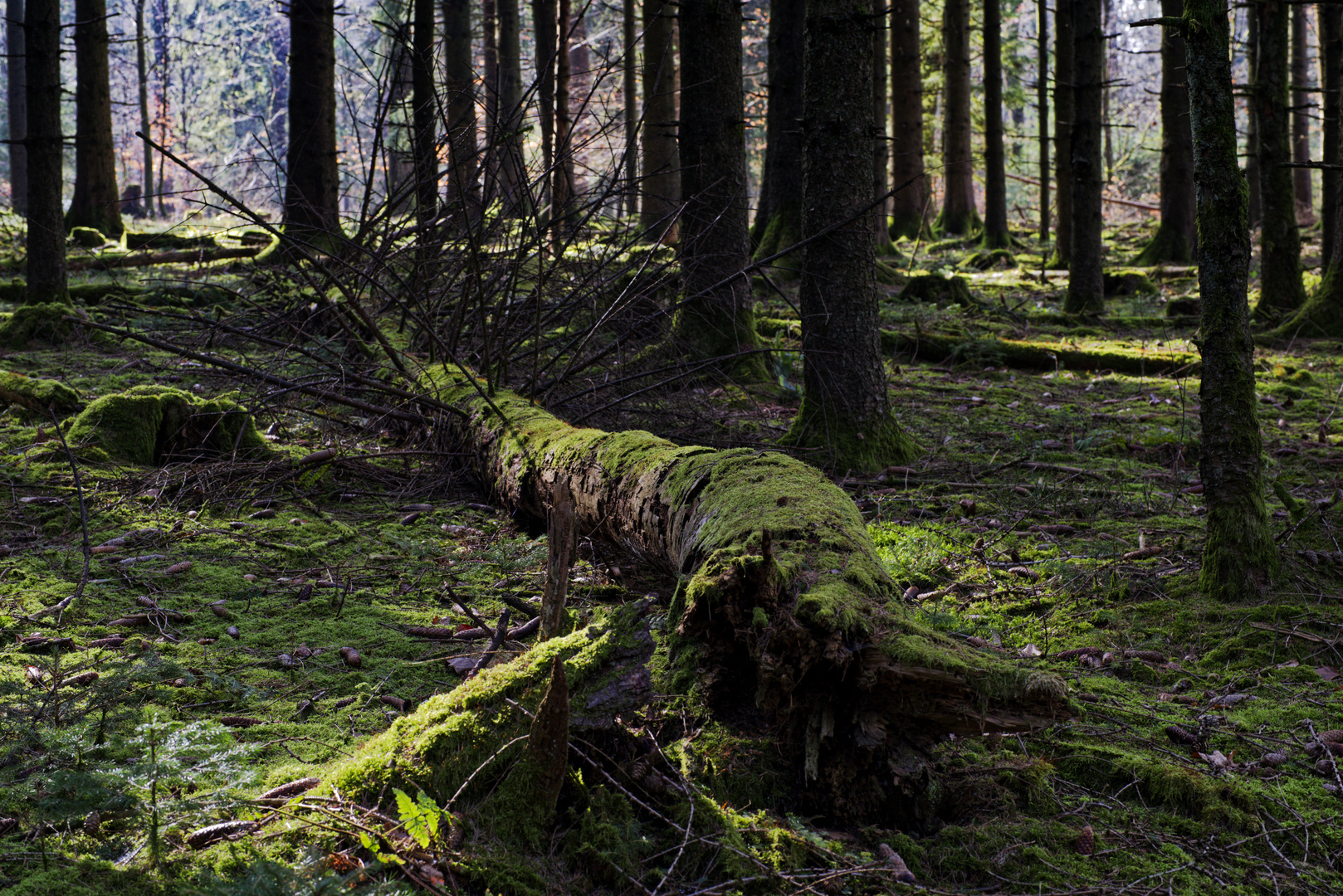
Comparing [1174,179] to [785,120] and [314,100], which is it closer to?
[785,120]

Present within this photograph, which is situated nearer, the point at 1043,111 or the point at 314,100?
the point at 314,100

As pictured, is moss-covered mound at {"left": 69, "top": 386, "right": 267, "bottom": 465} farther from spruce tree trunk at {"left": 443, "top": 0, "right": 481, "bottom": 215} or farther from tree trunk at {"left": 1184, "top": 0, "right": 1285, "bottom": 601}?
tree trunk at {"left": 1184, "top": 0, "right": 1285, "bottom": 601}

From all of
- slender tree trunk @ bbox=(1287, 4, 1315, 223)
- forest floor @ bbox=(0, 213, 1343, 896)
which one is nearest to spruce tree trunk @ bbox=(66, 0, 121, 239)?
forest floor @ bbox=(0, 213, 1343, 896)

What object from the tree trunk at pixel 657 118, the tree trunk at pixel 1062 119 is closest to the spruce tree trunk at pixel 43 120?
the tree trunk at pixel 657 118

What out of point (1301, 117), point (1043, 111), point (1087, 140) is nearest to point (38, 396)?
point (1087, 140)

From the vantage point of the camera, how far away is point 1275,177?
32.7 ft

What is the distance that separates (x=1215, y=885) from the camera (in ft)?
6.81

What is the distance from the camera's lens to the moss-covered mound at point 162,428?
5.23m

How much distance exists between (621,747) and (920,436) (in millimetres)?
4819

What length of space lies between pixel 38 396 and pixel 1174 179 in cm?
1688

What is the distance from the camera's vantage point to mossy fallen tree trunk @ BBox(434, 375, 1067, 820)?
7.17 ft

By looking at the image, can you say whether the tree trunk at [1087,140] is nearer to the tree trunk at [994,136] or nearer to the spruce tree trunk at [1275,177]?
the spruce tree trunk at [1275,177]

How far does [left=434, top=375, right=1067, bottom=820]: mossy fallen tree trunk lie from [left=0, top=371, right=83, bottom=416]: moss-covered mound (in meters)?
4.95

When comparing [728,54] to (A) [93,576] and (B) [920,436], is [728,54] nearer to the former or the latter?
(B) [920,436]
